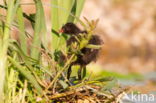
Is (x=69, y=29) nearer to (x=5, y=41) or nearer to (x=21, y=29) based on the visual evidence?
(x=21, y=29)

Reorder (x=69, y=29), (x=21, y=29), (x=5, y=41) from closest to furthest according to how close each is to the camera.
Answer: (x=5, y=41)
(x=21, y=29)
(x=69, y=29)

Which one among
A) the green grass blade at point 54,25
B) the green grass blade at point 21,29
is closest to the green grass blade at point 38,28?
the green grass blade at point 21,29

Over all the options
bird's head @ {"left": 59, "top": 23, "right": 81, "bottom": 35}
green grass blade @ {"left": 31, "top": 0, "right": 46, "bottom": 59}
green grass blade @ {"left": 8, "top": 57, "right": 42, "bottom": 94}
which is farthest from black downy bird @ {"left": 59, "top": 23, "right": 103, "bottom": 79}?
green grass blade @ {"left": 8, "top": 57, "right": 42, "bottom": 94}

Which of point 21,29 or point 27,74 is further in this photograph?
point 21,29

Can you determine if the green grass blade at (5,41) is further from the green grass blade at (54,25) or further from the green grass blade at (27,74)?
the green grass blade at (54,25)

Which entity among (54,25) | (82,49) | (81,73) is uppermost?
(54,25)

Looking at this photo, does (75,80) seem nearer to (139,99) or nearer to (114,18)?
(139,99)

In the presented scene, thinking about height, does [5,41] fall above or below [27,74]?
above

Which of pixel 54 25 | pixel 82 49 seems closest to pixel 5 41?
pixel 82 49

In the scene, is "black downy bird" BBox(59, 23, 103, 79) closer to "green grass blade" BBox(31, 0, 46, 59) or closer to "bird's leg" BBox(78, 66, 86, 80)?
"bird's leg" BBox(78, 66, 86, 80)

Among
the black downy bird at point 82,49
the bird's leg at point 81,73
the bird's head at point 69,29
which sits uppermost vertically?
the bird's head at point 69,29

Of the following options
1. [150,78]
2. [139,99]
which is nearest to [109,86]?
[139,99]
